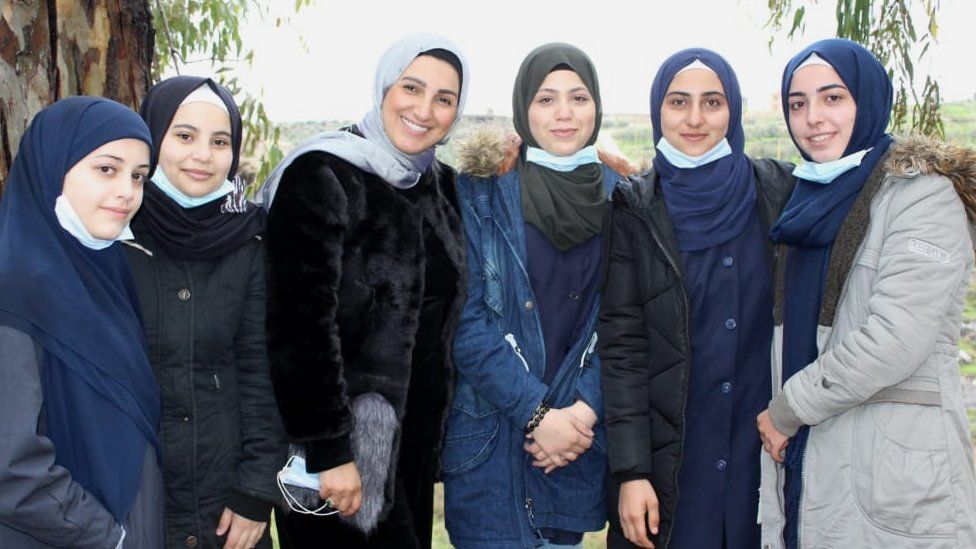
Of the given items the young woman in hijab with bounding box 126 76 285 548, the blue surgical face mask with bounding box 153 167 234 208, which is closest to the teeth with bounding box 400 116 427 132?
the young woman in hijab with bounding box 126 76 285 548

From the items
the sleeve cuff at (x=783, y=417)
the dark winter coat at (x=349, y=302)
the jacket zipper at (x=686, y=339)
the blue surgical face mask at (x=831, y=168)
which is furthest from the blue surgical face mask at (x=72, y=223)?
the blue surgical face mask at (x=831, y=168)

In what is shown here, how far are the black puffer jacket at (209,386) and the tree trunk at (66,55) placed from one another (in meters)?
0.63

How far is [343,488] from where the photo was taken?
232 cm

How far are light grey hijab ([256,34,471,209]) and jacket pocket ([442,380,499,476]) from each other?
68cm

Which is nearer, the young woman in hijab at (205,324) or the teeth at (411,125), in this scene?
the young woman in hijab at (205,324)

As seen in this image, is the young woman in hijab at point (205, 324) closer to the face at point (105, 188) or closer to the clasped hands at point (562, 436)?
the face at point (105, 188)

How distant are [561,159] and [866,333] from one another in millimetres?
1017

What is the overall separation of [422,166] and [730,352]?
1062mm

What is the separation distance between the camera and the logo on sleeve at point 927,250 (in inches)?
83.3

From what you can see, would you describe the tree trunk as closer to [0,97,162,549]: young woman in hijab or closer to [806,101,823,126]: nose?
[0,97,162,549]: young woman in hijab

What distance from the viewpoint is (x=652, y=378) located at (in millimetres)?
2475

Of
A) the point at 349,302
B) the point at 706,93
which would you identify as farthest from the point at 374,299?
the point at 706,93

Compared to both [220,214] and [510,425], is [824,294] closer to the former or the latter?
[510,425]

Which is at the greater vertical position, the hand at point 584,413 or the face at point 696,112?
the face at point 696,112
